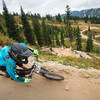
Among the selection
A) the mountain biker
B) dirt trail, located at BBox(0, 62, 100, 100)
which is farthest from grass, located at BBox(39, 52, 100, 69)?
the mountain biker

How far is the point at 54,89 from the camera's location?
3.08m

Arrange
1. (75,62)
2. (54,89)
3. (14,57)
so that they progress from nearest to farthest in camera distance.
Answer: (14,57) < (54,89) < (75,62)

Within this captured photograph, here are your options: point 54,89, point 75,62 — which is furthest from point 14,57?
point 75,62

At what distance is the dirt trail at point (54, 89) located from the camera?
9.23 feet

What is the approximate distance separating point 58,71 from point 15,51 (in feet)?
7.57

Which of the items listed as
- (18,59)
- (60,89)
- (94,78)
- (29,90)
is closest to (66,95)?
(60,89)

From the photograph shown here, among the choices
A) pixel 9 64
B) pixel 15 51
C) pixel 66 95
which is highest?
pixel 15 51

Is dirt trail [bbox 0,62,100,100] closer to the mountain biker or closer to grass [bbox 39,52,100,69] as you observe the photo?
the mountain biker

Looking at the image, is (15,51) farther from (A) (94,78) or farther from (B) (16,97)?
(A) (94,78)

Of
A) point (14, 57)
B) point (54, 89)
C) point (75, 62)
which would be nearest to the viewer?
point (14, 57)

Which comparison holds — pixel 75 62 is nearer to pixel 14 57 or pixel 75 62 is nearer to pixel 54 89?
pixel 54 89

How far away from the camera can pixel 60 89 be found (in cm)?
308

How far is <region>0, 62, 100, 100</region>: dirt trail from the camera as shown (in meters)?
2.81

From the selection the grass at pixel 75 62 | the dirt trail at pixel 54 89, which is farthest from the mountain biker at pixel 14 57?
the grass at pixel 75 62
